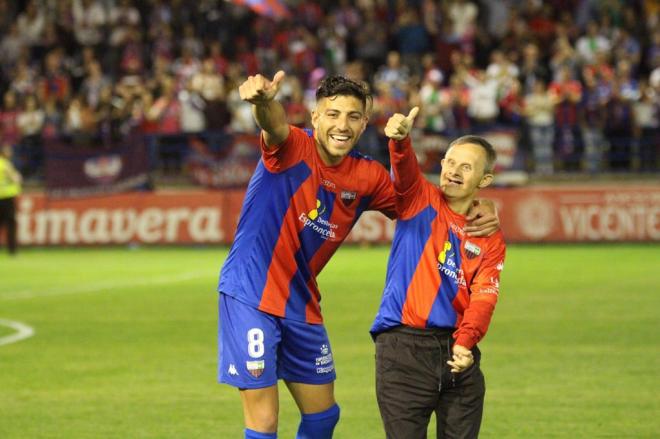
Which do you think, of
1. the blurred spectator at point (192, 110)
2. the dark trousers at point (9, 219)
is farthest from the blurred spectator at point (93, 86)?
the dark trousers at point (9, 219)

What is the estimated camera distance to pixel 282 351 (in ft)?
21.7

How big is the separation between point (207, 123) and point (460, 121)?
16.5 feet

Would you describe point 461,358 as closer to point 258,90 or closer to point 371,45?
point 258,90

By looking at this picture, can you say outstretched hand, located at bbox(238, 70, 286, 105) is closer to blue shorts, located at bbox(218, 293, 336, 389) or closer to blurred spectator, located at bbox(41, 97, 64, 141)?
blue shorts, located at bbox(218, 293, 336, 389)

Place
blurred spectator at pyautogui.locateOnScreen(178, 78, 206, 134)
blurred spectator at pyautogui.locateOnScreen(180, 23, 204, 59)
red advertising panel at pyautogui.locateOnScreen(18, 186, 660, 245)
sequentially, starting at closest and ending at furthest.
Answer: red advertising panel at pyautogui.locateOnScreen(18, 186, 660, 245), blurred spectator at pyautogui.locateOnScreen(178, 78, 206, 134), blurred spectator at pyautogui.locateOnScreen(180, 23, 204, 59)

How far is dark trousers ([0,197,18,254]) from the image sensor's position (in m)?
24.8

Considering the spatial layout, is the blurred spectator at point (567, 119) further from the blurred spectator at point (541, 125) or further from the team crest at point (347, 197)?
the team crest at point (347, 197)

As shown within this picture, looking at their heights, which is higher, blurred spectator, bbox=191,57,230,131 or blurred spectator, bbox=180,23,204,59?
blurred spectator, bbox=180,23,204,59

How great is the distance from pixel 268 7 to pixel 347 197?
20.4m

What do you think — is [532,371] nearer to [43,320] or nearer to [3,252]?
[43,320]

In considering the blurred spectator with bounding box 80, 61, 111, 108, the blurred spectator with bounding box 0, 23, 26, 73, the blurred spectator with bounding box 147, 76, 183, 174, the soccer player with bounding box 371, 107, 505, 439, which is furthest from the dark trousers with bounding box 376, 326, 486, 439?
the blurred spectator with bounding box 0, 23, 26, 73

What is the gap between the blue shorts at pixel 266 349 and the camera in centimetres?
639

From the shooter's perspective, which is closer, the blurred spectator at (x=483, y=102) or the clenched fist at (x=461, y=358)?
the clenched fist at (x=461, y=358)

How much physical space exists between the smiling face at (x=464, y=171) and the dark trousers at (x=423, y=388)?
0.66m
